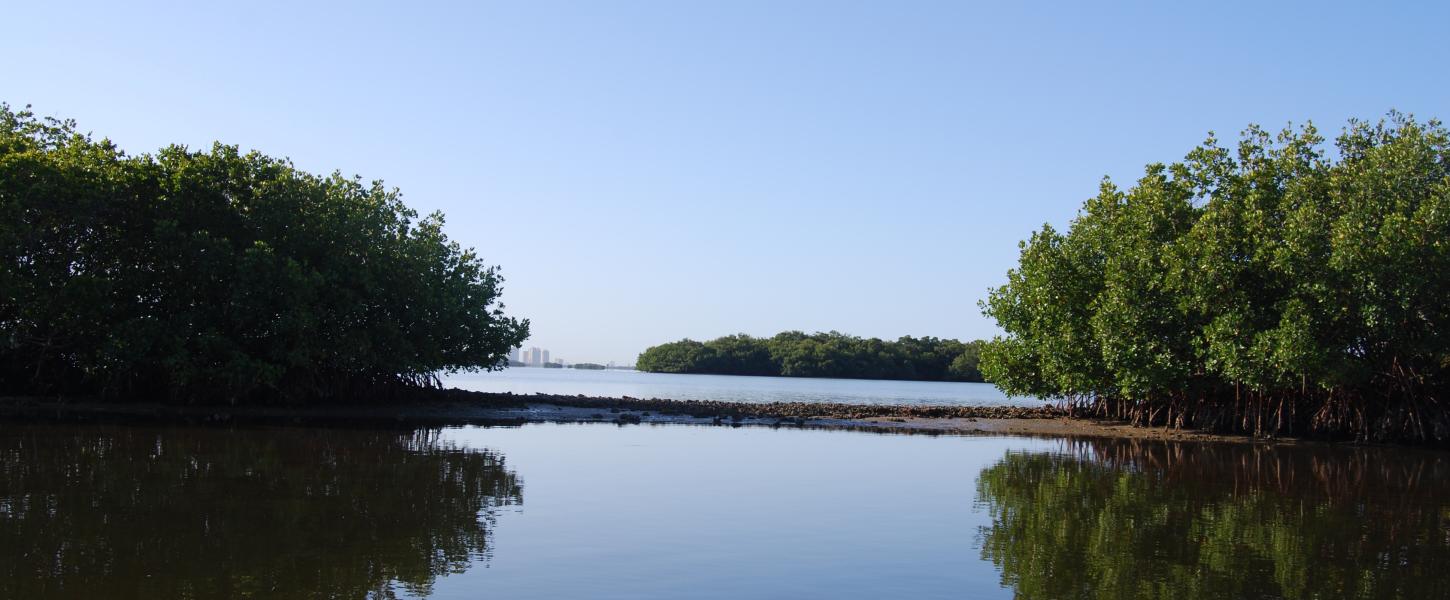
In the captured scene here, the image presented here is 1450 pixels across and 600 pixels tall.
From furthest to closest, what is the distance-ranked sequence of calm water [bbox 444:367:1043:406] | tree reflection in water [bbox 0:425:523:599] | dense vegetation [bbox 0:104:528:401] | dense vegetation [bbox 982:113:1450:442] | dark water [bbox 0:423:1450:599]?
calm water [bbox 444:367:1043:406], dense vegetation [bbox 0:104:528:401], dense vegetation [bbox 982:113:1450:442], dark water [bbox 0:423:1450:599], tree reflection in water [bbox 0:425:523:599]

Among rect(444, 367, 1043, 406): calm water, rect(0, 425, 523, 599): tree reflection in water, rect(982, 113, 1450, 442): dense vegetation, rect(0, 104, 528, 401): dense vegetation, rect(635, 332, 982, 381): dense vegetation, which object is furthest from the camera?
rect(635, 332, 982, 381): dense vegetation

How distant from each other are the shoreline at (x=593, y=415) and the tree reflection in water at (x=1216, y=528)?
413 inches

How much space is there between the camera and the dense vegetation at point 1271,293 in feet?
86.6

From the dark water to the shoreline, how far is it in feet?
23.3

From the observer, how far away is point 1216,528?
13664 mm

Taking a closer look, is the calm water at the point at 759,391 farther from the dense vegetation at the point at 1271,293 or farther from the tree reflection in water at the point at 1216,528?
the tree reflection in water at the point at 1216,528

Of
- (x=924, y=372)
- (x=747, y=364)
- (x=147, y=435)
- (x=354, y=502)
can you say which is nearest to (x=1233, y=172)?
(x=354, y=502)

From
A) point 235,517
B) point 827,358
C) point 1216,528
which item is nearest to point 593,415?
point 235,517

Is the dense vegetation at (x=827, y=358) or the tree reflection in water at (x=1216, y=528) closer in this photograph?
the tree reflection in water at (x=1216, y=528)

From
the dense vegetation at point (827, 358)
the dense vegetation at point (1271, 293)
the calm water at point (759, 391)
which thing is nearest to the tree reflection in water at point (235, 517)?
the dense vegetation at point (1271, 293)

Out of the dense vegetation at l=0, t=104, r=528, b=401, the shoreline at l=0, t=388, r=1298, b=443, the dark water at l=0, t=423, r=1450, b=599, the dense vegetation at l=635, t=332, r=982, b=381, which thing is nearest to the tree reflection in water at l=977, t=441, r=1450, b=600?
the dark water at l=0, t=423, r=1450, b=599

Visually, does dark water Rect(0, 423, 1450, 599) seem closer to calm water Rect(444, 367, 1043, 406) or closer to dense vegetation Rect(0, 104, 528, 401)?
dense vegetation Rect(0, 104, 528, 401)

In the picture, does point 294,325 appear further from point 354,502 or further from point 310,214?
point 354,502

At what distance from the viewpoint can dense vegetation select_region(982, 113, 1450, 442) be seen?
26.4m
